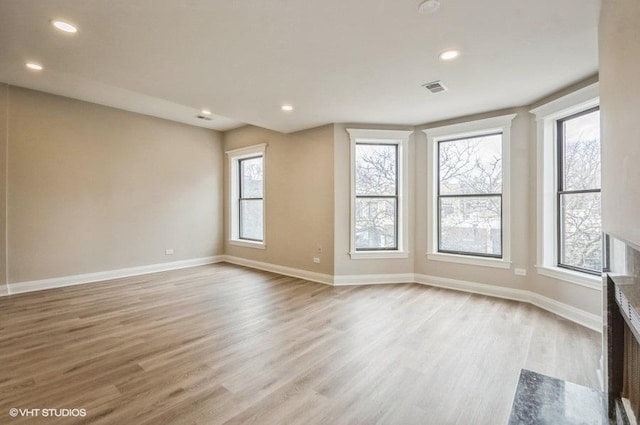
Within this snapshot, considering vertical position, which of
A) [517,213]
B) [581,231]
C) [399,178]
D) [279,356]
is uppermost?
[399,178]

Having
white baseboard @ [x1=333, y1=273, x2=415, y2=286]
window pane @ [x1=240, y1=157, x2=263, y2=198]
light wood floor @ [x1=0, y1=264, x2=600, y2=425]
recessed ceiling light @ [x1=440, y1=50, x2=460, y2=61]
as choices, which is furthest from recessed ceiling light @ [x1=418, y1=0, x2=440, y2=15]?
window pane @ [x1=240, y1=157, x2=263, y2=198]

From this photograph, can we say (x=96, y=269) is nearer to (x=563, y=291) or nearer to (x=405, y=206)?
(x=405, y=206)

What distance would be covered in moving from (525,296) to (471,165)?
79.0 inches

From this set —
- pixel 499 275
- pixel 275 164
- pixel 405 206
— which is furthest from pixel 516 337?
pixel 275 164

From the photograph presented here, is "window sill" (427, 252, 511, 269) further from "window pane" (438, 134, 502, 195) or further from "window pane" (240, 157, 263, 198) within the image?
"window pane" (240, 157, 263, 198)

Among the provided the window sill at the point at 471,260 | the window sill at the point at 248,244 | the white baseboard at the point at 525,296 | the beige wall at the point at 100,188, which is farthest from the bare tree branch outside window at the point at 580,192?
the beige wall at the point at 100,188

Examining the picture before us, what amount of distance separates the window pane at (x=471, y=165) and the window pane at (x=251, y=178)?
366 cm

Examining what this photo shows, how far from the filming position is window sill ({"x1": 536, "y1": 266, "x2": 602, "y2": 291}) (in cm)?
327

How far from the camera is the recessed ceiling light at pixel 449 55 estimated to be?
9.02ft

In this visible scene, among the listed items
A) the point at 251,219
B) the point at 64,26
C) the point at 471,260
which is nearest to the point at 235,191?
the point at 251,219

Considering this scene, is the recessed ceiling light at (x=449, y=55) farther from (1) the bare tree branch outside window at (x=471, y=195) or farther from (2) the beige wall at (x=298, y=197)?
(2) the beige wall at (x=298, y=197)

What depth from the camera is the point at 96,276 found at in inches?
206

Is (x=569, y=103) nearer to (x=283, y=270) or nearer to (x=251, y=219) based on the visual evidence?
(x=283, y=270)

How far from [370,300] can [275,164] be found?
3.24 metres
